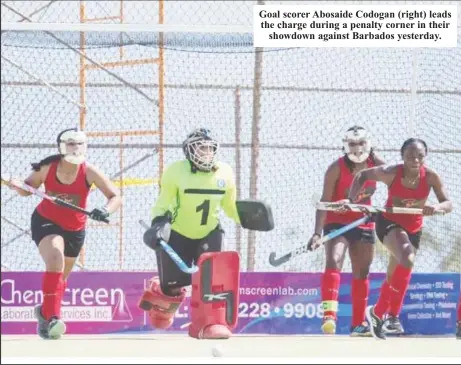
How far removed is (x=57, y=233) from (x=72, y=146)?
0.72 metres

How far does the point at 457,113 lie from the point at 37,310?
4.35 meters

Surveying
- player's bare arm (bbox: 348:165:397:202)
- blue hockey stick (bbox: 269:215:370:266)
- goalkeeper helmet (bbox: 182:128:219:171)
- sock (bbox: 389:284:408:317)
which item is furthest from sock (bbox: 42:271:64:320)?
sock (bbox: 389:284:408:317)

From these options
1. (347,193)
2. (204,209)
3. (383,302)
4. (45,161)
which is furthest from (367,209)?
(45,161)

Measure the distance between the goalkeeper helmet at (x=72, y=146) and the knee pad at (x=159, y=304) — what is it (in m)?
1.32

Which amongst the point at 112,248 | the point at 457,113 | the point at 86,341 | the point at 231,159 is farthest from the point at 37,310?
the point at 457,113

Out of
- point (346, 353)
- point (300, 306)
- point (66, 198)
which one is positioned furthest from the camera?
point (300, 306)

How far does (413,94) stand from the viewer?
538 inches

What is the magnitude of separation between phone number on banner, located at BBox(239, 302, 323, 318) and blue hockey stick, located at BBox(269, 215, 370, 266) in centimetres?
42

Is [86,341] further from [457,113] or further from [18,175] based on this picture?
[457,113]

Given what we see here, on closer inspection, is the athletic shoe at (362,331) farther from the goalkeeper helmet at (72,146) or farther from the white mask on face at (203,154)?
the goalkeeper helmet at (72,146)

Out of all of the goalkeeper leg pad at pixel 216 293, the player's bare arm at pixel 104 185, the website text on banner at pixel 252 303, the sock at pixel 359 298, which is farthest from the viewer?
the sock at pixel 359 298

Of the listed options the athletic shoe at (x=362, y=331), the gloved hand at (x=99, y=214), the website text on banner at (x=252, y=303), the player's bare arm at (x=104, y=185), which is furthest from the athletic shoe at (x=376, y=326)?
the gloved hand at (x=99, y=214)

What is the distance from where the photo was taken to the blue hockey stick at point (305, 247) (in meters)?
12.9

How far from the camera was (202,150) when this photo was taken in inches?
472
